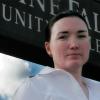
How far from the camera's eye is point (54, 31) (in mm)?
1524

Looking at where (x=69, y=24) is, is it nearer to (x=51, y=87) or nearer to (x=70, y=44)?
(x=70, y=44)

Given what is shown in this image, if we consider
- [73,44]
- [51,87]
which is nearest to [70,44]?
[73,44]

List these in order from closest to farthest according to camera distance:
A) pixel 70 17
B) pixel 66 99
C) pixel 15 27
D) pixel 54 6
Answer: pixel 66 99 < pixel 70 17 < pixel 15 27 < pixel 54 6

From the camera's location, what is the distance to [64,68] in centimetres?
147

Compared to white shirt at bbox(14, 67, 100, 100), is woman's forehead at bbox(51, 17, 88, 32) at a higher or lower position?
higher

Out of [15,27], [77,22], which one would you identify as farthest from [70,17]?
[15,27]

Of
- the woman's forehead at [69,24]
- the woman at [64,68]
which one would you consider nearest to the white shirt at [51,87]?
the woman at [64,68]

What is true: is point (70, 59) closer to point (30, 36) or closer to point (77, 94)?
point (77, 94)

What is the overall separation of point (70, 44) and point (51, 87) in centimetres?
13

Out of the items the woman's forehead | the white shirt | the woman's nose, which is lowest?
the white shirt

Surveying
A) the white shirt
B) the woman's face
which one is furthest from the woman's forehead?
the white shirt

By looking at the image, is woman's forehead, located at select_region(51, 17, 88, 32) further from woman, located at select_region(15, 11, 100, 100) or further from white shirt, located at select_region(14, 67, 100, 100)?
white shirt, located at select_region(14, 67, 100, 100)

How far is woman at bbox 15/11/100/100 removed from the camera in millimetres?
1423

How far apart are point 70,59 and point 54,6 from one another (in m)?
2.52
